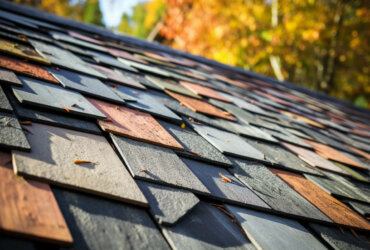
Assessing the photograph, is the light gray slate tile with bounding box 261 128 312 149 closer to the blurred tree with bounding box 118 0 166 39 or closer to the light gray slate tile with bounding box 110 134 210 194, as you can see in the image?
the light gray slate tile with bounding box 110 134 210 194

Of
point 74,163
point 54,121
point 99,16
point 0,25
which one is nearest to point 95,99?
point 54,121

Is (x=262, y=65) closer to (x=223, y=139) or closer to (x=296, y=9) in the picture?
(x=296, y=9)

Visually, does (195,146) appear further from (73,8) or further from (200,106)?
(73,8)

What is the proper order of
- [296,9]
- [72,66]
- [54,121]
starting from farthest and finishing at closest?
[296,9] → [72,66] → [54,121]

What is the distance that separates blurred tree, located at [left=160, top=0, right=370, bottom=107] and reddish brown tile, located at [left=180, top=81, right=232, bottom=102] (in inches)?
251

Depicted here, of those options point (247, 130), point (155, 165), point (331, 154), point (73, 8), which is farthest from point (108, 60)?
point (73, 8)

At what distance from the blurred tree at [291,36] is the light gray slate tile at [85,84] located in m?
7.40

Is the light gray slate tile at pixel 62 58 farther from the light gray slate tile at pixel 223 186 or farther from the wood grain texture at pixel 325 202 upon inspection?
the wood grain texture at pixel 325 202

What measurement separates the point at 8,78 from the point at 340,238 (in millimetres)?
1449

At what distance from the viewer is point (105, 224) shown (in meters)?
0.63

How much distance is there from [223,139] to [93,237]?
96 cm

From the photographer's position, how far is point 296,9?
8.86 metres

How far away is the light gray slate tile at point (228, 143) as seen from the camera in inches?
52.5

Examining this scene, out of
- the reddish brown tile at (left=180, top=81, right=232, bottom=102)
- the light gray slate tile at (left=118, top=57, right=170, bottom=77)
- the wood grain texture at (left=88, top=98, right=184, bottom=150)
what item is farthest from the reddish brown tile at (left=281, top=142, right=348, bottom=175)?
the light gray slate tile at (left=118, top=57, right=170, bottom=77)
